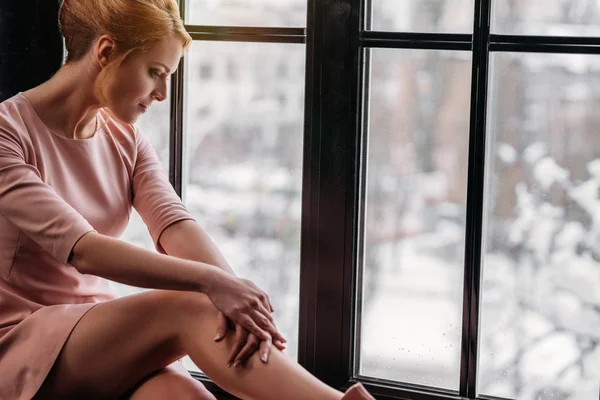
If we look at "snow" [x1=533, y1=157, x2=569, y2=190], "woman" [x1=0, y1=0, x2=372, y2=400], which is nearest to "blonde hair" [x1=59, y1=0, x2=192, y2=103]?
"woman" [x1=0, y1=0, x2=372, y2=400]

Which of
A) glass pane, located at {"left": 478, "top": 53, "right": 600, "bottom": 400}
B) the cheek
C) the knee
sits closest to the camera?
the knee

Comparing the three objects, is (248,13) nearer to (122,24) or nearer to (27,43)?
(122,24)

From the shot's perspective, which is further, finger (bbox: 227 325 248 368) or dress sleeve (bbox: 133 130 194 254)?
dress sleeve (bbox: 133 130 194 254)

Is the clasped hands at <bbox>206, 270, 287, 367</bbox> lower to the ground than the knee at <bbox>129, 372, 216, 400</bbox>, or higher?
higher

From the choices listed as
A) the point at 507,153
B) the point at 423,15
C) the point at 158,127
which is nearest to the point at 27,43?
the point at 158,127

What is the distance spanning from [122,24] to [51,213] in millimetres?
386

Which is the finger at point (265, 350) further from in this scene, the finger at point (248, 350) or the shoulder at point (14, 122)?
the shoulder at point (14, 122)

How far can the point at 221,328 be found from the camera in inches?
58.1

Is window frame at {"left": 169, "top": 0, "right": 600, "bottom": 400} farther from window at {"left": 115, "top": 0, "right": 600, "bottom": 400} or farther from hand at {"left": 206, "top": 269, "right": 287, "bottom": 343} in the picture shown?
hand at {"left": 206, "top": 269, "right": 287, "bottom": 343}

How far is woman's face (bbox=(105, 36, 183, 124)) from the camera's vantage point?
1.64m

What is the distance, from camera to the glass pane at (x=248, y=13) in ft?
6.39

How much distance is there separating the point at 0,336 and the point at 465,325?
99cm

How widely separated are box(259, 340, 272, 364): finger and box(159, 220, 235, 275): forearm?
0.85 feet

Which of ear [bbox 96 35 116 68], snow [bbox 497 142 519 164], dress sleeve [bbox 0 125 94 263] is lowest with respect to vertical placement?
dress sleeve [bbox 0 125 94 263]
